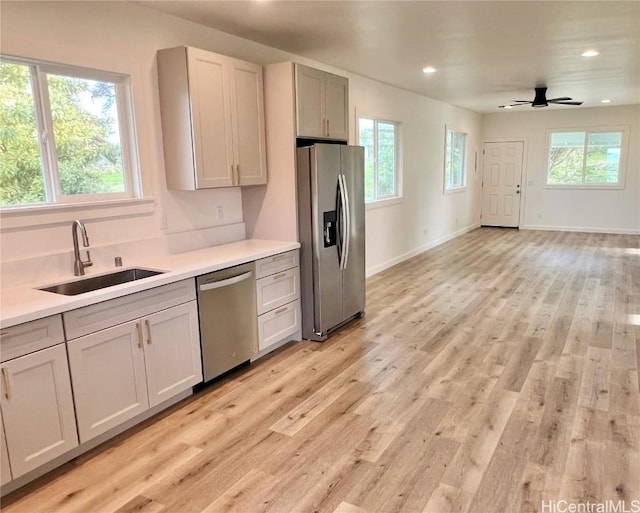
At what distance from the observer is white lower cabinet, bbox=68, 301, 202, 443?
2.39m

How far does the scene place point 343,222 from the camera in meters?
4.15

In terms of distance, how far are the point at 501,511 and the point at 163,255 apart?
268cm

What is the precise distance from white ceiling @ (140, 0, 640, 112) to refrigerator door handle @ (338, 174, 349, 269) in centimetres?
127

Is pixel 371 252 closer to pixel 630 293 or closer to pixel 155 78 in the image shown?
pixel 630 293

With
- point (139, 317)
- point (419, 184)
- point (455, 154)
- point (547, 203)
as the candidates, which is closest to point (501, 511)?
point (139, 317)

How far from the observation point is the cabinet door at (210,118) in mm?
3230

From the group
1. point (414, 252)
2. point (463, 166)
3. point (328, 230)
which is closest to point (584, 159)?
point (463, 166)

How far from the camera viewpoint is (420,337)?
413 centimetres

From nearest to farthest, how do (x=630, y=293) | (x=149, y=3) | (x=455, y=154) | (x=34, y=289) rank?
(x=34, y=289) < (x=149, y=3) < (x=630, y=293) < (x=455, y=154)

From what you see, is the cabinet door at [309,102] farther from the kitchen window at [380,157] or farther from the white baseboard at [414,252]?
the white baseboard at [414,252]

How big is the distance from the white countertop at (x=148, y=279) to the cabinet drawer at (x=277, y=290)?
8.4 inches

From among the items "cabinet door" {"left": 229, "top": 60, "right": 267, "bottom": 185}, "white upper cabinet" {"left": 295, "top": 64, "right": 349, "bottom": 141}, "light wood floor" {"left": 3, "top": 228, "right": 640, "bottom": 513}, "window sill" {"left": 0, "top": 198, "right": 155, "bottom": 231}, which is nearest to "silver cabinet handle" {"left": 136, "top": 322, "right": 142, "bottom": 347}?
"light wood floor" {"left": 3, "top": 228, "right": 640, "bottom": 513}

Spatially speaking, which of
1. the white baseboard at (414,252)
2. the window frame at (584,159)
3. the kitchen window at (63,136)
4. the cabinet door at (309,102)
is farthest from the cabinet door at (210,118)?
the window frame at (584,159)

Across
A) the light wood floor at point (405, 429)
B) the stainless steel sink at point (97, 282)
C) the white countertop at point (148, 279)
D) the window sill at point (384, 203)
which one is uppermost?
the window sill at point (384, 203)
